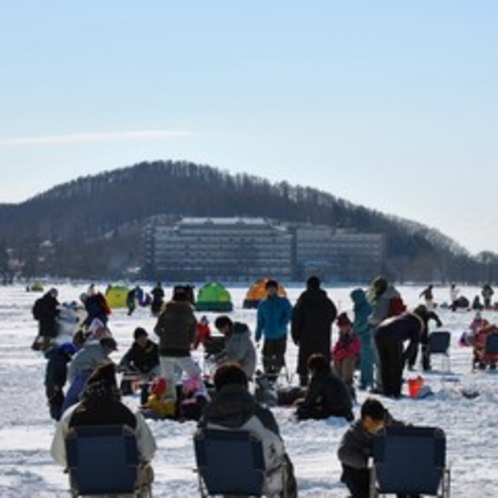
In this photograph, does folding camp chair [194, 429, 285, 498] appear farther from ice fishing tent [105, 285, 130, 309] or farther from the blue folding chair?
ice fishing tent [105, 285, 130, 309]

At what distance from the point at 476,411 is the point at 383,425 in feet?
19.8

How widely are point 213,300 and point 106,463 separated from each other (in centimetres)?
4030

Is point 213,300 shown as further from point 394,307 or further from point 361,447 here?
point 361,447

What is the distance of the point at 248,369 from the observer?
14.6 metres

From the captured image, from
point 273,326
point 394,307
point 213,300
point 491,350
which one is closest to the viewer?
point 273,326

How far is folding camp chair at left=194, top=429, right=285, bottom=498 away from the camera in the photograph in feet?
24.2

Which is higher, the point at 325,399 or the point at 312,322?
the point at 312,322

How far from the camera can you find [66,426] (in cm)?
780

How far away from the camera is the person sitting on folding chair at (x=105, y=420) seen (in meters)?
7.64

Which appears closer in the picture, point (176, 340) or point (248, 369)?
point (176, 340)

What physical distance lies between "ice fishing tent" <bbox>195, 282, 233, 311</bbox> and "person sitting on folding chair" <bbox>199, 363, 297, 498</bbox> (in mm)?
39181

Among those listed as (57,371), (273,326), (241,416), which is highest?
(273,326)

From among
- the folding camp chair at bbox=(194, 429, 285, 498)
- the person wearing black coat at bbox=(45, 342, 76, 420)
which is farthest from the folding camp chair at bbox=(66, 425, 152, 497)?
the person wearing black coat at bbox=(45, 342, 76, 420)

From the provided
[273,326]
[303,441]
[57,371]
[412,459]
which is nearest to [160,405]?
[57,371]
